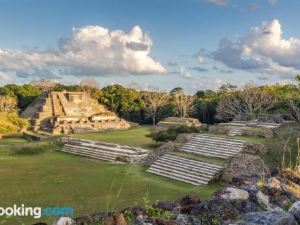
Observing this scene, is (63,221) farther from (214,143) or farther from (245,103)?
(245,103)

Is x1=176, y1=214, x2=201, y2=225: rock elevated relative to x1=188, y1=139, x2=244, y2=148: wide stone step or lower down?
elevated

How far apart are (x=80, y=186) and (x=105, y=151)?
7482 millimetres

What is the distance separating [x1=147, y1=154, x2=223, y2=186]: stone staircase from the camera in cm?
1490

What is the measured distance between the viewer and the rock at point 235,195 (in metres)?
5.60

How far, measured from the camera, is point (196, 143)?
62.7 ft

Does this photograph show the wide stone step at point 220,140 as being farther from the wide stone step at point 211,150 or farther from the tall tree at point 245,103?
the tall tree at point 245,103

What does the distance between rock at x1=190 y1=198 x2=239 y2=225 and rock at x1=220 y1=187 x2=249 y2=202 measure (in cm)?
34

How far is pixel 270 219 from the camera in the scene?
4234 mm

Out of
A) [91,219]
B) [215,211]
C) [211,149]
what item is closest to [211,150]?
[211,149]

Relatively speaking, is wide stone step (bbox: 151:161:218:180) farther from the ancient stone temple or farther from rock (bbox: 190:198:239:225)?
the ancient stone temple

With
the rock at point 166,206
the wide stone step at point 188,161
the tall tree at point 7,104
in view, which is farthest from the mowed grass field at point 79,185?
the tall tree at point 7,104

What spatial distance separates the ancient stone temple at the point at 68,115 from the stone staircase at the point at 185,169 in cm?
2083

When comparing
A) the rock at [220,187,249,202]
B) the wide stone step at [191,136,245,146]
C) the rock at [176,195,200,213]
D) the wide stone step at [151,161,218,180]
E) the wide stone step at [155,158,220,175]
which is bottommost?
the wide stone step at [151,161,218,180]

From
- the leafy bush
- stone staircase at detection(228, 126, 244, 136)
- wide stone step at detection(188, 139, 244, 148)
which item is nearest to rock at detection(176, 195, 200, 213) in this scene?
A: wide stone step at detection(188, 139, 244, 148)
